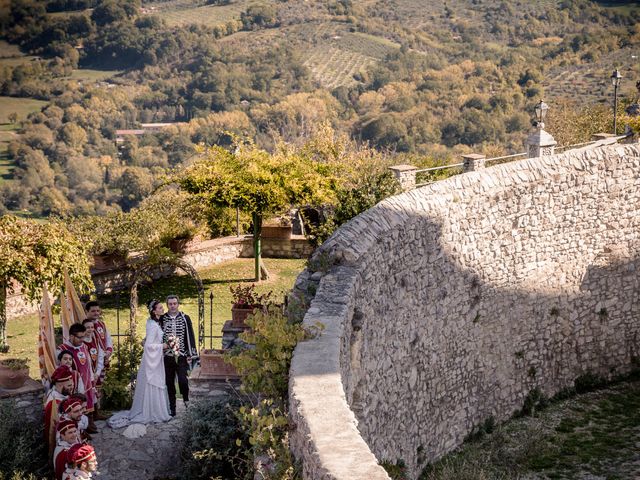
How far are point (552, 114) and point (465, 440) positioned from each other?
92.1 ft

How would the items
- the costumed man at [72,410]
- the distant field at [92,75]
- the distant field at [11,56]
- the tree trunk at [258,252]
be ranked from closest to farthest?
1. the costumed man at [72,410]
2. the tree trunk at [258,252]
3. the distant field at [92,75]
4. the distant field at [11,56]

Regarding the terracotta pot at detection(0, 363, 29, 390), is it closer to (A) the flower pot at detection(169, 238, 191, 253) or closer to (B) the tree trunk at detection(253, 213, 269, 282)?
(B) the tree trunk at detection(253, 213, 269, 282)

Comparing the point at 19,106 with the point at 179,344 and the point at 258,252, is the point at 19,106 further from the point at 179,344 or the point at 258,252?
the point at 179,344

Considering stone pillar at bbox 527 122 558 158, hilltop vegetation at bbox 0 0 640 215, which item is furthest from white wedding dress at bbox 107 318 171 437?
hilltop vegetation at bbox 0 0 640 215

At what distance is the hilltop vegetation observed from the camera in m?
55.4

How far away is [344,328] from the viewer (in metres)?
8.14

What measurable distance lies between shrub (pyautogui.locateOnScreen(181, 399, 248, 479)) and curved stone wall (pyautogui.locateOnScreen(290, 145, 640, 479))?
1.06 meters

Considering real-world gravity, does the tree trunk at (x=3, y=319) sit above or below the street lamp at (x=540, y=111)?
below

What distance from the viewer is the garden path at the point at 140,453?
9094 millimetres

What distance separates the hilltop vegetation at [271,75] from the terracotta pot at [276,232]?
18671 millimetres

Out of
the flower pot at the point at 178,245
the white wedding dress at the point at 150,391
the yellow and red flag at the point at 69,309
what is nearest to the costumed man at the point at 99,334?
the yellow and red flag at the point at 69,309

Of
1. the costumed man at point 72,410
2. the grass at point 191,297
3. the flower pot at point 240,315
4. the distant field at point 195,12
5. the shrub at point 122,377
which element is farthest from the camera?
the distant field at point 195,12

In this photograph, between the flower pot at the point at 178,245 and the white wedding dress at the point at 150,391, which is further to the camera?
the flower pot at the point at 178,245

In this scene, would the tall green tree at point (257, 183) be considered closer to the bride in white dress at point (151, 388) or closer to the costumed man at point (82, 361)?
the bride in white dress at point (151, 388)
